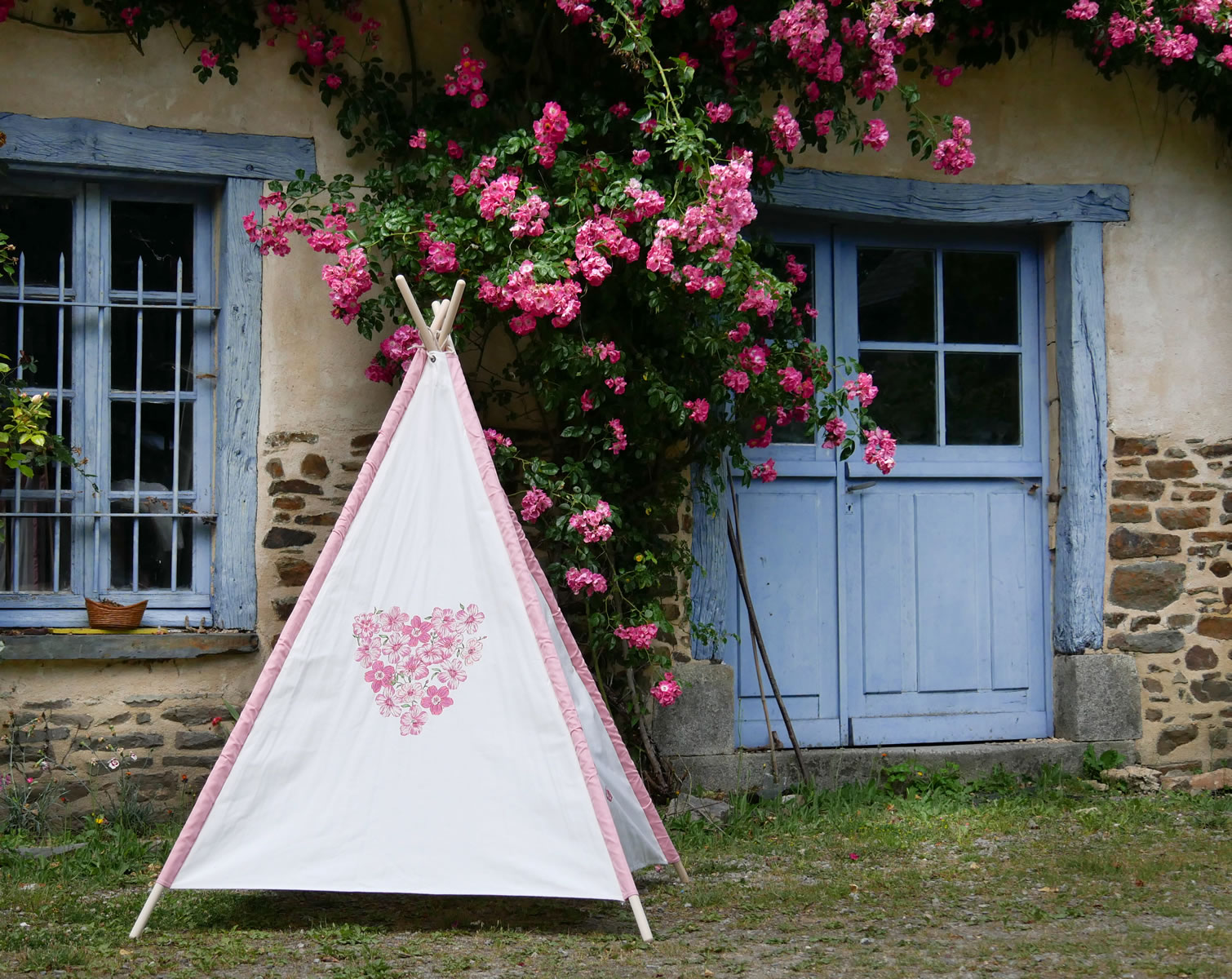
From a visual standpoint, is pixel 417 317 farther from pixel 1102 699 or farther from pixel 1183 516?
pixel 1183 516

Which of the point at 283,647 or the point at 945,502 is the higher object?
the point at 945,502

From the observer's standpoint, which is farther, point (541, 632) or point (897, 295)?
point (897, 295)

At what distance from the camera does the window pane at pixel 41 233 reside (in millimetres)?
4648

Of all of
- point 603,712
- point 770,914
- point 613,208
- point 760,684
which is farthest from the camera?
point 760,684

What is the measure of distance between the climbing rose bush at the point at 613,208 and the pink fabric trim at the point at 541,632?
0.68m

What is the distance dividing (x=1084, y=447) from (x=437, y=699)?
3253mm

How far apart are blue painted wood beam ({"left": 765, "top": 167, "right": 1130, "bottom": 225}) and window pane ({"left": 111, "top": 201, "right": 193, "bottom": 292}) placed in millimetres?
2253

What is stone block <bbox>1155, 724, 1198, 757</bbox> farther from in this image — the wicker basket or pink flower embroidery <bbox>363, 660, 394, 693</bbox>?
the wicker basket

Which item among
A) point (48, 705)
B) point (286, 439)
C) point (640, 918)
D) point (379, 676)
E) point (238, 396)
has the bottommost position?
point (640, 918)

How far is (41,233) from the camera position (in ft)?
15.3

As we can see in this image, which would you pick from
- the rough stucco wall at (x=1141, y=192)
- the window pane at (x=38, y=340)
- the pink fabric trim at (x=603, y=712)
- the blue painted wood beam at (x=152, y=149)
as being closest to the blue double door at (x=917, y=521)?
the rough stucco wall at (x=1141, y=192)

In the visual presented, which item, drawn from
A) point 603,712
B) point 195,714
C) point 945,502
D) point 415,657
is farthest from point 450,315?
point 945,502

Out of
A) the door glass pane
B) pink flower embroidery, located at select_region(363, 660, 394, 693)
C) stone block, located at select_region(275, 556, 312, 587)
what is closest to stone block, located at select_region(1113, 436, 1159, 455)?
the door glass pane

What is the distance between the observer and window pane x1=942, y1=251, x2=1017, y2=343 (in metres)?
5.51
